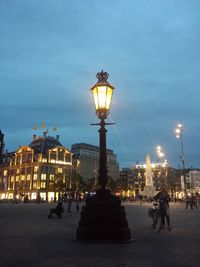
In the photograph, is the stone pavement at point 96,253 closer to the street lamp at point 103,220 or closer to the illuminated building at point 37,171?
the street lamp at point 103,220

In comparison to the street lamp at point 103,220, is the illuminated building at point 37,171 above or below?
above

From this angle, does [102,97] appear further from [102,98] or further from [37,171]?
[37,171]

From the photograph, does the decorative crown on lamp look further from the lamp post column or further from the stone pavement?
the stone pavement

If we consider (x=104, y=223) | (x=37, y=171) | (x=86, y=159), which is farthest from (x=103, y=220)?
(x=86, y=159)

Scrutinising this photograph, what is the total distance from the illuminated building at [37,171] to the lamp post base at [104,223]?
310 ft

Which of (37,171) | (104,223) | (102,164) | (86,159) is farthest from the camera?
(86,159)

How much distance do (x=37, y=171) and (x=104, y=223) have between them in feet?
345

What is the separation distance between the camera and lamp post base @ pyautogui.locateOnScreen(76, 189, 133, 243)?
29.1ft

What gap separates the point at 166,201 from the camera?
12.6 meters

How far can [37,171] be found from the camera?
111 meters

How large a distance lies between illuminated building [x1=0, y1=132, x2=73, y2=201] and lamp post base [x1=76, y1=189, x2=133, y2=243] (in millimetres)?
94494

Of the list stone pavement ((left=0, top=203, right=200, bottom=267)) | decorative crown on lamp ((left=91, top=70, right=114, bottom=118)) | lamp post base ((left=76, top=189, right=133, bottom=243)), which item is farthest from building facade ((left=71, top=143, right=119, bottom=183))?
stone pavement ((left=0, top=203, right=200, bottom=267))


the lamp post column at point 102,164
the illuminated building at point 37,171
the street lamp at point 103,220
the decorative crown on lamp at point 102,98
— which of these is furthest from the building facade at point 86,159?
the street lamp at point 103,220

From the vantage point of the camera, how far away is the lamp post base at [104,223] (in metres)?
8.88
